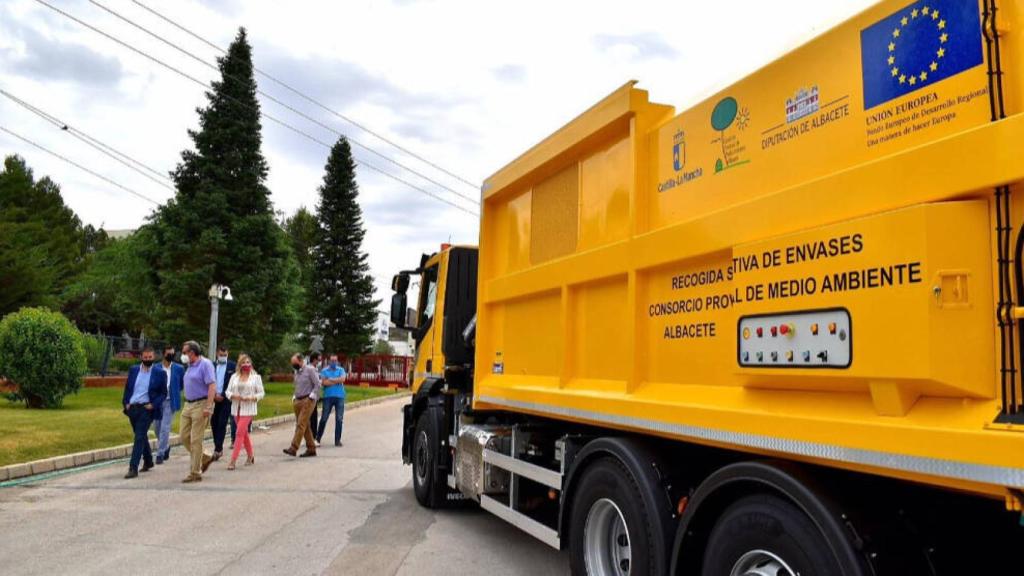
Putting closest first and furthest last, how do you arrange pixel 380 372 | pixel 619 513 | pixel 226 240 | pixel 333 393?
pixel 619 513 < pixel 333 393 < pixel 226 240 < pixel 380 372

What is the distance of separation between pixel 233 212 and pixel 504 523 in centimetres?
2440

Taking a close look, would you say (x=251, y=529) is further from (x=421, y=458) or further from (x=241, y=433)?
(x=241, y=433)

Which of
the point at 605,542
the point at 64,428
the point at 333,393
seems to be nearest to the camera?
the point at 605,542

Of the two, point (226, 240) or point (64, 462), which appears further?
point (226, 240)

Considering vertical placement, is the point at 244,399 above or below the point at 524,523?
above

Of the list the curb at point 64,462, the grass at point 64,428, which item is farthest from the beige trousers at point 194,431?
the grass at point 64,428

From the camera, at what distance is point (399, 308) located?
8.70m

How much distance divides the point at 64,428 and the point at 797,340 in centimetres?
1373

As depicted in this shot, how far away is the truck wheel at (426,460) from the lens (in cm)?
770

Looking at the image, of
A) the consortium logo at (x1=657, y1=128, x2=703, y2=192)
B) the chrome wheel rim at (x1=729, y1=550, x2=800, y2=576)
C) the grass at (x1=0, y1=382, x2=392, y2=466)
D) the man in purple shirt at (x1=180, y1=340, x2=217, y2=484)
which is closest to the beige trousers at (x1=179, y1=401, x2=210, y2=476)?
the man in purple shirt at (x1=180, y1=340, x2=217, y2=484)

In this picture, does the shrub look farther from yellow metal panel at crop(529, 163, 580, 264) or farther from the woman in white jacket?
yellow metal panel at crop(529, 163, 580, 264)

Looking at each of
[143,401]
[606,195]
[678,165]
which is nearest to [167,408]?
[143,401]

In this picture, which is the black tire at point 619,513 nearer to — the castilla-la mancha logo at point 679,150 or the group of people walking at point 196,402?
the castilla-la mancha logo at point 679,150

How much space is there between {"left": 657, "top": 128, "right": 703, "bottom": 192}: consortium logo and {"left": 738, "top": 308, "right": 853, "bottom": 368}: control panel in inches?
38.3
